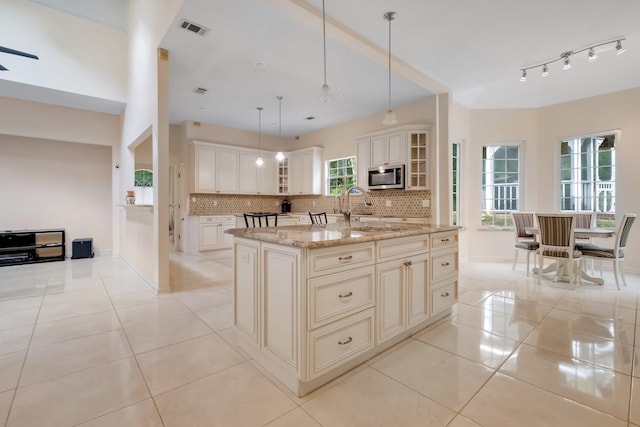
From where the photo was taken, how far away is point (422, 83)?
4.23 meters

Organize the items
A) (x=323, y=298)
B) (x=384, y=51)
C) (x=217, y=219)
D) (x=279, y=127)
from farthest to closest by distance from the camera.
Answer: (x=279, y=127), (x=217, y=219), (x=384, y=51), (x=323, y=298)

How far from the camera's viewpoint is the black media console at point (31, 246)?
517 cm

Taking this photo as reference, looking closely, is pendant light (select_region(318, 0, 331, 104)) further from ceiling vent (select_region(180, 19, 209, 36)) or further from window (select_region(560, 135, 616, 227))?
window (select_region(560, 135, 616, 227))

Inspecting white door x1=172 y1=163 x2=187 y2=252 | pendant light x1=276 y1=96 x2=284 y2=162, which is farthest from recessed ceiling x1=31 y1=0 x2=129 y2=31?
pendant light x1=276 y1=96 x2=284 y2=162

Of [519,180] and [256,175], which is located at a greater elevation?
[256,175]

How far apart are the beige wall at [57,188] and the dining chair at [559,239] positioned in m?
8.26

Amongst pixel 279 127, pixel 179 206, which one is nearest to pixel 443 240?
pixel 279 127

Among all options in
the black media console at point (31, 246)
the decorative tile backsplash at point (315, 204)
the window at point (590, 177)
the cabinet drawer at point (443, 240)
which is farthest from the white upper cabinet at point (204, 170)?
the window at point (590, 177)

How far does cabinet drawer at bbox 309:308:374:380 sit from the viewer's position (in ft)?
5.40

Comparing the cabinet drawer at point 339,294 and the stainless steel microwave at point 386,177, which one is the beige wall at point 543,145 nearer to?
the stainless steel microwave at point 386,177

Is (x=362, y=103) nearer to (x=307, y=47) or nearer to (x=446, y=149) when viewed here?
(x=446, y=149)

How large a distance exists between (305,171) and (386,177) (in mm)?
2430

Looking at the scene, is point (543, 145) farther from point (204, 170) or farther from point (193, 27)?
point (204, 170)

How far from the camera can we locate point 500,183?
5637 millimetres
